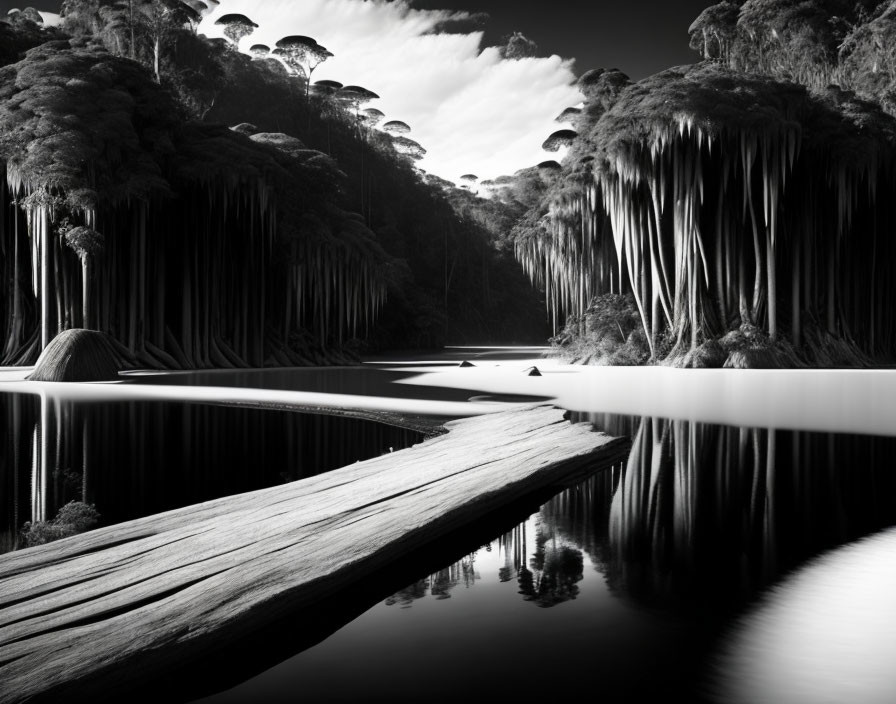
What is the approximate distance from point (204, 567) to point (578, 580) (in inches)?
49.0

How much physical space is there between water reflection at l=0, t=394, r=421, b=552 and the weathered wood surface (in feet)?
1.97

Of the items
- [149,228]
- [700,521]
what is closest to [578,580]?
[700,521]

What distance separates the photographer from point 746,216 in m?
19.2

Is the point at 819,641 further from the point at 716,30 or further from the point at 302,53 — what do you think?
the point at 302,53

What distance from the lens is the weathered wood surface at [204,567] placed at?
1.54 metres

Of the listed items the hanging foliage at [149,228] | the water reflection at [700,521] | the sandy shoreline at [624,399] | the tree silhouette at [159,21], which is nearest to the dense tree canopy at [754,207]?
the sandy shoreline at [624,399]

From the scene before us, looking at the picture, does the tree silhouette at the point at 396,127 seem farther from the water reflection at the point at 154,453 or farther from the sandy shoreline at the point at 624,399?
the water reflection at the point at 154,453

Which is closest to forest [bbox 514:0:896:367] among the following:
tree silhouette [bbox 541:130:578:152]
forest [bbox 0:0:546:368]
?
forest [bbox 0:0:546:368]

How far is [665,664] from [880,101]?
83.1ft

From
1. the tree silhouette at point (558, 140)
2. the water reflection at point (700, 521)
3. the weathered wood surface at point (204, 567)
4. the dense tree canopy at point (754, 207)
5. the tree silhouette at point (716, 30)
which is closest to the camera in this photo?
the weathered wood surface at point (204, 567)

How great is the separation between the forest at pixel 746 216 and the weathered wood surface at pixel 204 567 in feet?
53.8

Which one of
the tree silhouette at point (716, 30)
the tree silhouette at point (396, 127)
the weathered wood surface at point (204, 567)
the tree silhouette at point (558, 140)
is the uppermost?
the tree silhouette at point (396, 127)

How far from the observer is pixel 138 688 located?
1.53 meters

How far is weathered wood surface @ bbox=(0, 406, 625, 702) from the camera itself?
1541 millimetres
